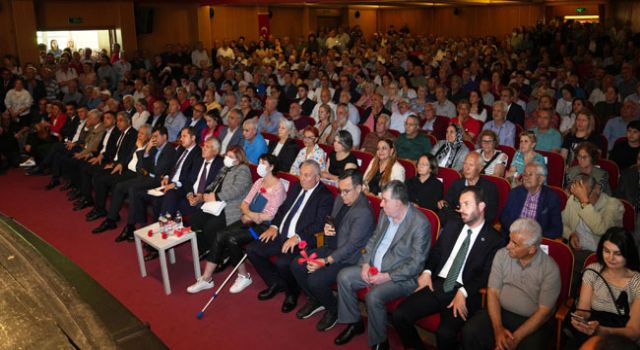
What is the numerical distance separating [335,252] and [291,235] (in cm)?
59

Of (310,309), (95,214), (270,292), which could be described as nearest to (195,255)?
(270,292)

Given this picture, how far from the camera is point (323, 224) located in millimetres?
4184

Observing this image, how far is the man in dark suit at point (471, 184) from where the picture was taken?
4.25 meters

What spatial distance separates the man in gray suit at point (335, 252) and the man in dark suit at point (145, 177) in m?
2.54

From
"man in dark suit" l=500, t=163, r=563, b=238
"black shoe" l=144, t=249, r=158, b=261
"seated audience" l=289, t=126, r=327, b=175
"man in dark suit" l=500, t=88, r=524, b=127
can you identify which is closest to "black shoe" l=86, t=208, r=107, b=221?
"black shoe" l=144, t=249, r=158, b=261

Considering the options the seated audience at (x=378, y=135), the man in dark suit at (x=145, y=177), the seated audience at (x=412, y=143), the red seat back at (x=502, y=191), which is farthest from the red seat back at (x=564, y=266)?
the man in dark suit at (x=145, y=177)

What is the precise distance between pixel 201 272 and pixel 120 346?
3.86m

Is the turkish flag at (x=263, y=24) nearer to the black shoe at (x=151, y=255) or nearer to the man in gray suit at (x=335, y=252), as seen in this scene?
the black shoe at (x=151, y=255)

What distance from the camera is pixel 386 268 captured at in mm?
3572

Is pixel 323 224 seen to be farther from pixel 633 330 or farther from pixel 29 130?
pixel 29 130

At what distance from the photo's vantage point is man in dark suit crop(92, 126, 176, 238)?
18.8 ft

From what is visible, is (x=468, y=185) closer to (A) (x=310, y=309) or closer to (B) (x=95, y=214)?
(A) (x=310, y=309)

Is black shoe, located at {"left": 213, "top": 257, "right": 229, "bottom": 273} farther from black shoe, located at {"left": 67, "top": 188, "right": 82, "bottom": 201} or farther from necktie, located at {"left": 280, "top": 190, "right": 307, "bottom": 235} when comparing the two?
black shoe, located at {"left": 67, "top": 188, "right": 82, "bottom": 201}

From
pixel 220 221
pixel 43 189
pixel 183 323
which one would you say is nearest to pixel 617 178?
pixel 220 221
